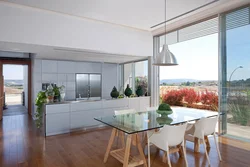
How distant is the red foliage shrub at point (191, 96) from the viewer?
7763 millimetres

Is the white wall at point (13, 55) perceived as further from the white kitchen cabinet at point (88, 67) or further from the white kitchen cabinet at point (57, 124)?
the white kitchen cabinet at point (57, 124)

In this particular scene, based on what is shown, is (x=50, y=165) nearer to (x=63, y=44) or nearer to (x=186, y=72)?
(x=63, y=44)

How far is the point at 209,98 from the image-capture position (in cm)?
729

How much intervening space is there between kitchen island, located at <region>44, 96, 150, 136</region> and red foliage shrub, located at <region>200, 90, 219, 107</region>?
401cm

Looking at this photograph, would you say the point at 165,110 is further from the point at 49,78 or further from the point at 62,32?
the point at 49,78

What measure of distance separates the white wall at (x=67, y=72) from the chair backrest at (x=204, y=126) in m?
4.84

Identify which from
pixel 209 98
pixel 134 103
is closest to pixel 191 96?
pixel 209 98

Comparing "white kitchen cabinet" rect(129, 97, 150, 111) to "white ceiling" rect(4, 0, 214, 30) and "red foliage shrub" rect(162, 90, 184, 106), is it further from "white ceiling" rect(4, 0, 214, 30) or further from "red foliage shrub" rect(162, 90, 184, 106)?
"red foliage shrub" rect(162, 90, 184, 106)

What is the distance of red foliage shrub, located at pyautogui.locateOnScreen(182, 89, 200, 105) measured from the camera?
776 centimetres

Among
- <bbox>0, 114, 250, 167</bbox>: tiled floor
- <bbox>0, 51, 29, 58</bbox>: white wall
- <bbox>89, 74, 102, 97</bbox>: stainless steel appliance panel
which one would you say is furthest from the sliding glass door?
<bbox>0, 51, 29, 58</bbox>: white wall

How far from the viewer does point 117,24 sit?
15.6 ft

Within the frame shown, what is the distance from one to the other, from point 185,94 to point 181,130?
6.14 metres

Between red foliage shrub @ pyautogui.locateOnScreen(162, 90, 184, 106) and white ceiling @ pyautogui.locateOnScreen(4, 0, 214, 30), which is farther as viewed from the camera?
red foliage shrub @ pyautogui.locateOnScreen(162, 90, 184, 106)

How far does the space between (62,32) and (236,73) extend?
4.16 m
